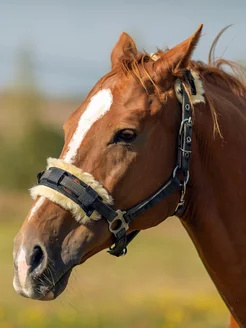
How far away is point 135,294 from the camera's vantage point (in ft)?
35.4

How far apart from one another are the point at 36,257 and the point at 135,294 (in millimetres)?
8178

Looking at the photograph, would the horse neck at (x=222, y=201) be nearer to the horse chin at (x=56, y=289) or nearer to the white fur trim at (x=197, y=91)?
the white fur trim at (x=197, y=91)

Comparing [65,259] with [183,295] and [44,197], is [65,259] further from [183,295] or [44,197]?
[183,295]

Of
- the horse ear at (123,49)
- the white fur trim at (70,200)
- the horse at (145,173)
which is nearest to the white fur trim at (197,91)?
the horse at (145,173)

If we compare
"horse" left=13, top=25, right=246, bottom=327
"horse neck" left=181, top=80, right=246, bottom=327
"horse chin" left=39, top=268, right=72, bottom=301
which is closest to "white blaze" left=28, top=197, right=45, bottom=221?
"horse" left=13, top=25, right=246, bottom=327

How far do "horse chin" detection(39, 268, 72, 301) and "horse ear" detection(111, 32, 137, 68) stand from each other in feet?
3.90

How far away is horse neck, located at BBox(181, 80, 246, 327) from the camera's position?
3.32m

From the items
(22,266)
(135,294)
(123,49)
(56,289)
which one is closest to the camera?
(22,266)

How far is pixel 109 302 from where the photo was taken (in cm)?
996

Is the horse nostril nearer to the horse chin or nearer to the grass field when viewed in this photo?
the horse chin

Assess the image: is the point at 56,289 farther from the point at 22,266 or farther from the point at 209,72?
the point at 209,72

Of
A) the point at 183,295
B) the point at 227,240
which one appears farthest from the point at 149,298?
the point at 227,240

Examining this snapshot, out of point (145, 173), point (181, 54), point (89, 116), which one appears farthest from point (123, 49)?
point (145, 173)

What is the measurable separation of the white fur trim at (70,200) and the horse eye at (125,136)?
0.77 feet
